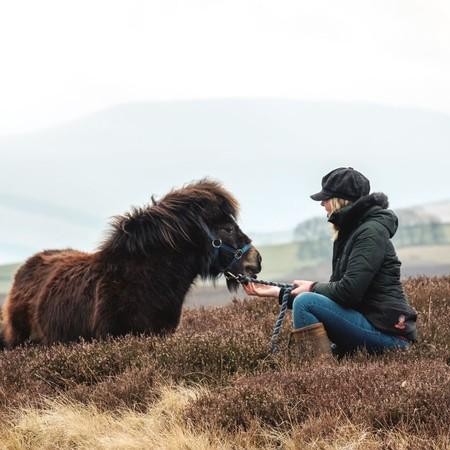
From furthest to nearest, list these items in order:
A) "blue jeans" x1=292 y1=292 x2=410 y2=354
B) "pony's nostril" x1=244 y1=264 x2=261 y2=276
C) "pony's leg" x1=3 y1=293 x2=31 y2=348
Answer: "pony's leg" x1=3 y1=293 x2=31 y2=348 < "pony's nostril" x1=244 y1=264 x2=261 y2=276 < "blue jeans" x1=292 y1=292 x2=410 y2=354

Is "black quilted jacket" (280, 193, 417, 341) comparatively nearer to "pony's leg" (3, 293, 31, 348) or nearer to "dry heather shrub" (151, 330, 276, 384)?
"dry heather shrub" (151, 330, 276, 384)

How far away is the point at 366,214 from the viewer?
22.1ft

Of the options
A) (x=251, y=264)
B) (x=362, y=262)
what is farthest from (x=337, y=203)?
(x=251, y=264)

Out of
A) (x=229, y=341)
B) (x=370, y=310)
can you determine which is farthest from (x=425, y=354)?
(x=229, y=341)

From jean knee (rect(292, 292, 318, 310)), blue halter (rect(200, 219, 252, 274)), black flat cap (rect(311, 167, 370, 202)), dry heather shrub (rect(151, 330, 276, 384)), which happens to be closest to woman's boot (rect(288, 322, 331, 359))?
jean knee (rect(292, 292, 318, 310))

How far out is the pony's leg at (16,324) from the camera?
30.7 feet

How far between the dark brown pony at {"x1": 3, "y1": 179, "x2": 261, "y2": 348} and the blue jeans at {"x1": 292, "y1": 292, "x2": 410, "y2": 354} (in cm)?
122

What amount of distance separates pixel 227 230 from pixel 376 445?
3659 millimetres

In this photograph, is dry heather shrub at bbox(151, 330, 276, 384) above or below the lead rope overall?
below

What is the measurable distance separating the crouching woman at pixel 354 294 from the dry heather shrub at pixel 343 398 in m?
0.55

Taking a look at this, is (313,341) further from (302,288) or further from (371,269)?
(371,269)

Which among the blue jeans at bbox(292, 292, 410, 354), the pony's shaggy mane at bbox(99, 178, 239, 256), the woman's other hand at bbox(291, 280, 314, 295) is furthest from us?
the pony's shaggy mane at bbox(99, 178, 239, 256)

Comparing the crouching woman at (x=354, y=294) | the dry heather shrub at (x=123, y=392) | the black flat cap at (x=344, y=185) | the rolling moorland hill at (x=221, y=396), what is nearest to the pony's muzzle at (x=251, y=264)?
the rolling moorland hill at (x=221, y=396)

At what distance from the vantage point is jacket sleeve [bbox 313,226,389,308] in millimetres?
6547
